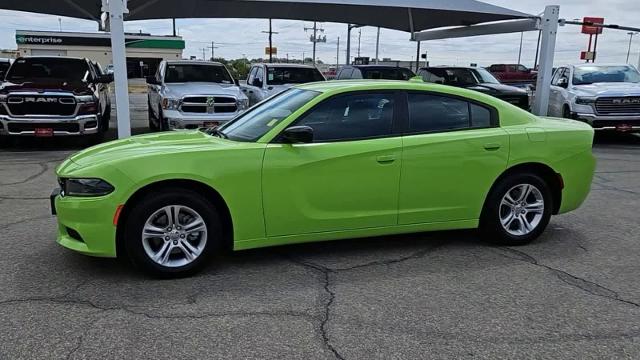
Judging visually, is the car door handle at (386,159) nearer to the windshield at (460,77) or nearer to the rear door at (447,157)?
the rear door at (447,157)

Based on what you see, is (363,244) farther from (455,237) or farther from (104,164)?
(104,164)

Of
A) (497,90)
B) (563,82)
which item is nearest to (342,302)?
(497,90)

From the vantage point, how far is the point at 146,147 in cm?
444

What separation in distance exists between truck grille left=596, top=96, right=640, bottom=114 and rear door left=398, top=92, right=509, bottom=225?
359 inches

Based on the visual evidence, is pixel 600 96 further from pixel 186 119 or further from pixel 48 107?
pixel 48 107

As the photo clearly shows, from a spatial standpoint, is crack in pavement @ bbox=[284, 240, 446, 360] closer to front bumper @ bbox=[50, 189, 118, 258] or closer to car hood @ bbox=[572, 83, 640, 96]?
front bumper @ bbox=[50, 189, 118, 258]

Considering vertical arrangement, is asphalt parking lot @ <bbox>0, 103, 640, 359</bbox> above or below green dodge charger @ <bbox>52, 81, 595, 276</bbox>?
below

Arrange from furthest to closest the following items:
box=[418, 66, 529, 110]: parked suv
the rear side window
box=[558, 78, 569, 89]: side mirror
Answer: box=[418, 66, 529, 110]: parked suv
box=[558, 78, 569, 89]: side mirror
the rear side window

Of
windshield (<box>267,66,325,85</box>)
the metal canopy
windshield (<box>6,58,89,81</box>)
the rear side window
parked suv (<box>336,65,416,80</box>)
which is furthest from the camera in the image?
parked suv (<box>336,65,416,80</box>)

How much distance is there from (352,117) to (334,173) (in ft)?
1.89

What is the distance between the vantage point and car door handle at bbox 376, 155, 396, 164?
4.65m

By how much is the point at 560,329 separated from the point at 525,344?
1.20ft

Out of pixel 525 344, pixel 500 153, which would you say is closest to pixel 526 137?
pixel 500 153

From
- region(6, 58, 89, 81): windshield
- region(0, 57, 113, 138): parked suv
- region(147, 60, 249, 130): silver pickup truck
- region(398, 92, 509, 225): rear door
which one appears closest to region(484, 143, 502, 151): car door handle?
region(398, 92, 509, 225): rear door
